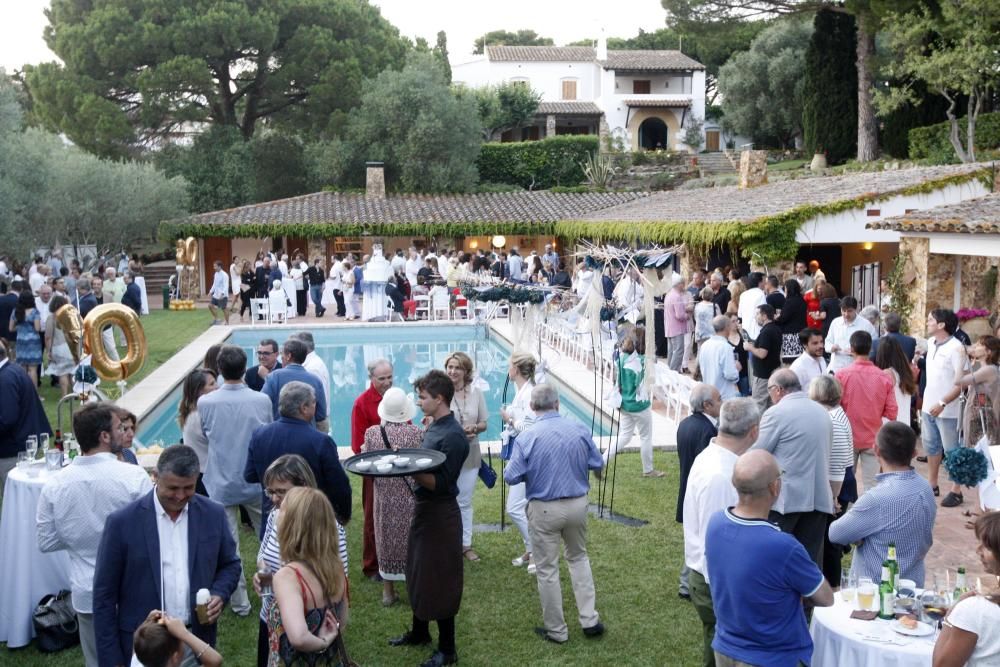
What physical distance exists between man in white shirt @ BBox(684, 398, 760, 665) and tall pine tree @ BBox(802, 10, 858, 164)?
1233 inches

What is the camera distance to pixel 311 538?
11.9 feet

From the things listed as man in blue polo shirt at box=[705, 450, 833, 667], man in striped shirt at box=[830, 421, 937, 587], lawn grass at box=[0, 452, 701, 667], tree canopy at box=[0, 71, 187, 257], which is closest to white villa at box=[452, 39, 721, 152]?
tree canopy at box=[0, 71, 187, 257]

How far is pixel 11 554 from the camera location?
5.75 metres

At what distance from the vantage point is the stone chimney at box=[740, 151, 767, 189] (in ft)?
84.9

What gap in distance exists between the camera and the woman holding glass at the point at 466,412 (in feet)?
22.1

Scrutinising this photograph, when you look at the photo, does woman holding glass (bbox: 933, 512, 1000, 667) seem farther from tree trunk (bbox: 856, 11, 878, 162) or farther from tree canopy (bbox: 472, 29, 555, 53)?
Answer: tree canopy (bbox: 472, 29, 555, 53)

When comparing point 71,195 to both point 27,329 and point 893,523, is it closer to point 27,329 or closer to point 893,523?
point 27,329

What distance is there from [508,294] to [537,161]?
30606mm

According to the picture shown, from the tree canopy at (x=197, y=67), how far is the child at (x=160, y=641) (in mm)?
34926

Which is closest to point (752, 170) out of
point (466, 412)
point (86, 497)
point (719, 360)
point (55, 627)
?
point (719, 360)

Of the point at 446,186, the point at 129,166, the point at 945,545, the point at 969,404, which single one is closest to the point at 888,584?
the point at 945,545

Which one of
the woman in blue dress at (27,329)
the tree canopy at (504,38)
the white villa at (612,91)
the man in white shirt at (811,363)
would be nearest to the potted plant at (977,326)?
the man in white shirt at (811,363)

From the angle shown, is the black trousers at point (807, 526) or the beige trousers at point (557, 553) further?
the black trousers at point (807, 526)

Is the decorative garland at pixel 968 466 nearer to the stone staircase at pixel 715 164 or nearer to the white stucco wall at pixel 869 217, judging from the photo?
the white stucco wall at pixel 869 217
